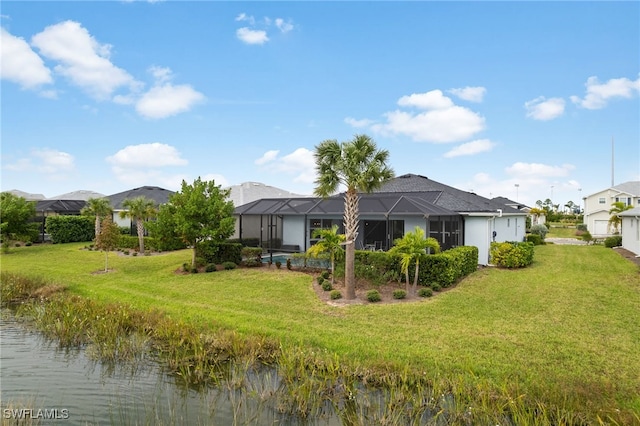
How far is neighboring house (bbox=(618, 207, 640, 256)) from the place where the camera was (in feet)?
81.0

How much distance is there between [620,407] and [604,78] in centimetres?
2358

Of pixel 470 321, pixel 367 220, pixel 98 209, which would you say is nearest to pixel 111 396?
pixel 470 321

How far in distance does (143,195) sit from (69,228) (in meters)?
7.53

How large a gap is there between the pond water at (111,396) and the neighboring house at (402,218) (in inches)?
528

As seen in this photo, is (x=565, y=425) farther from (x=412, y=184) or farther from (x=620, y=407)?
(x=412, y=184)

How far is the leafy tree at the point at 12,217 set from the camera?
27422 mm

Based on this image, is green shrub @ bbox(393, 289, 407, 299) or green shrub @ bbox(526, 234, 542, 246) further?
green shrub @ bbox(526, 234, 542, 246)

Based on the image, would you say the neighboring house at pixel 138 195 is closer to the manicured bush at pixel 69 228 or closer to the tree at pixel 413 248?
the manicured bush at pixel 69 228

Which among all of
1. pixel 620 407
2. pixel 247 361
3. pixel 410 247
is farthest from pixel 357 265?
pixel 620 407

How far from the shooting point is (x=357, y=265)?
1697cm

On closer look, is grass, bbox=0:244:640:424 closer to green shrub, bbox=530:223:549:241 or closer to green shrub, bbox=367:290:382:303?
green shrub, bbox=367:290:382:303

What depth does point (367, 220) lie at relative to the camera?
81.0 feet

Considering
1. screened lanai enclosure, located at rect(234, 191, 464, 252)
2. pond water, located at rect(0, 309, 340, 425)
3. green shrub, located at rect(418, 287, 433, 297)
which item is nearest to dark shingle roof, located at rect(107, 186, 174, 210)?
screened lanai enclosure, located at rect(234, 191, 464, 252)

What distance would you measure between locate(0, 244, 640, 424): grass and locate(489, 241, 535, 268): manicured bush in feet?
2.50
